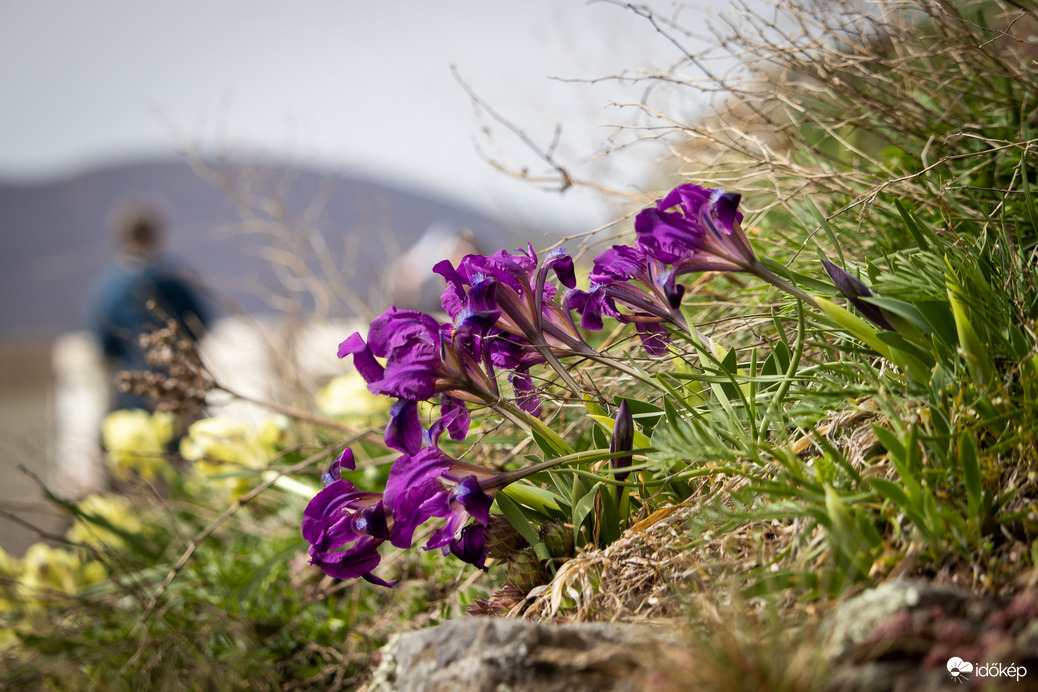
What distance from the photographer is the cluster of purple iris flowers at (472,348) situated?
36.7 inches

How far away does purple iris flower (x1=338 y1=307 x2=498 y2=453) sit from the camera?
918 mm

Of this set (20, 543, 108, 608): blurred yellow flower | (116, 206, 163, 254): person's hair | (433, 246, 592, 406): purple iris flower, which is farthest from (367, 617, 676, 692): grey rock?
(116, 206, 163, 254): person's hair

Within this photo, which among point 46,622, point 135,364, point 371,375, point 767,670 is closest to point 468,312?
point 371,375

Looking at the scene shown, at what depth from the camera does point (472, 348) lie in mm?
1014

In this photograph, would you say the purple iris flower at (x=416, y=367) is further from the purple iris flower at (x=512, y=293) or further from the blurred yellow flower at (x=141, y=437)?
the blurred yellow flower at (x=141, y=437)

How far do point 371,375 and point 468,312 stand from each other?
0.17m

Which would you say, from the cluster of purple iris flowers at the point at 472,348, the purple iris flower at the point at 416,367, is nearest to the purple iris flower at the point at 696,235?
the cluster of purple iris flowers at the point at 472,348

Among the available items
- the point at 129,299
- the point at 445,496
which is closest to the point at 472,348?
the point at 445,496

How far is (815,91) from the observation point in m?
1.55

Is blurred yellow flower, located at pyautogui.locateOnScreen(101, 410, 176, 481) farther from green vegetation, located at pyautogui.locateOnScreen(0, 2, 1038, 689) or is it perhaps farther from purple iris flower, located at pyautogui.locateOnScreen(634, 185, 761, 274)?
purple iris flower, located at pyautogui.locateOnScreen(634, 185, 761, 274)

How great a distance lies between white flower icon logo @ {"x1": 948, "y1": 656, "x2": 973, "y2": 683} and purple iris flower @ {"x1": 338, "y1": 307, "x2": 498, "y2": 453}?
61 centimetres

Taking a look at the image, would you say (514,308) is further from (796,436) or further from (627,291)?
(796,436)

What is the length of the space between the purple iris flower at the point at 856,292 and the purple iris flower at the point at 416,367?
50 centimetres

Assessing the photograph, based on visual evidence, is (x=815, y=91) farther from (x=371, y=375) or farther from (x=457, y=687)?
(x=457, y=687)
